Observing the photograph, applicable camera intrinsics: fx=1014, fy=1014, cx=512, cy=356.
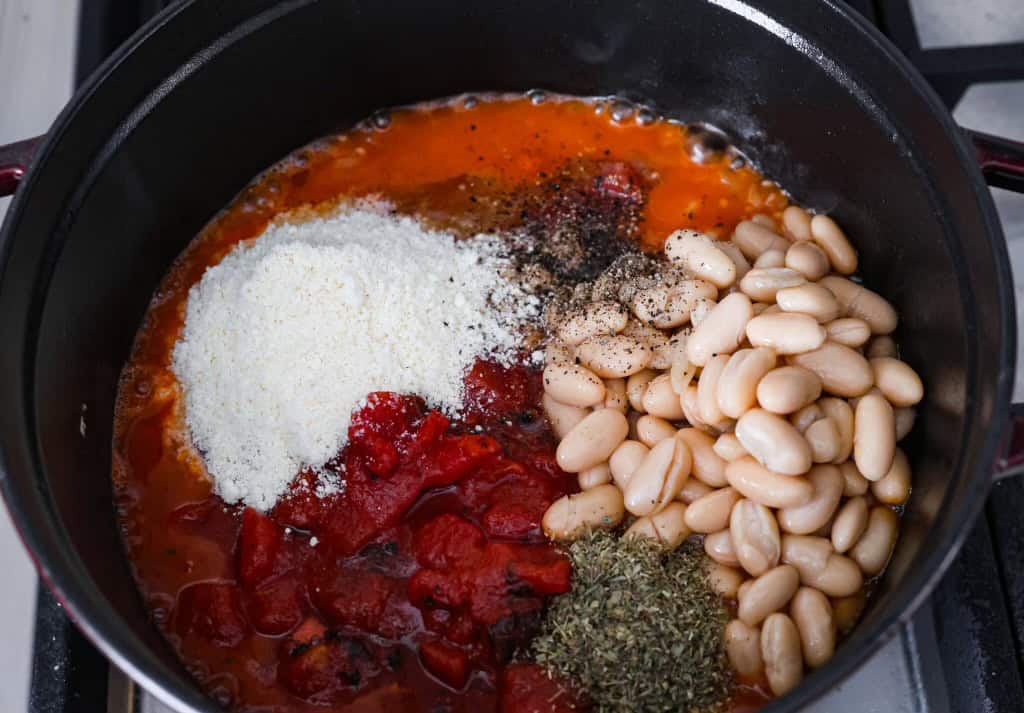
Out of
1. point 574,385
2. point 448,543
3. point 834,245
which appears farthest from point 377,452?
point 834,245

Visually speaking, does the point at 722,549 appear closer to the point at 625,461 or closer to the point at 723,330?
the point at 625,461

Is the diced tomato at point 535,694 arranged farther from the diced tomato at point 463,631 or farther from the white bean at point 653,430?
the white bean at point 653,430

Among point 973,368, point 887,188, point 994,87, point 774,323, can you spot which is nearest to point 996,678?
point 973,368

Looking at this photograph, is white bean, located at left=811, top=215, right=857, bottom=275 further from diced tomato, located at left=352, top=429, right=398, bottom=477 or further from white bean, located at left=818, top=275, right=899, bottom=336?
diced tomato, located at left=352, top=429, right=398, bottom=477

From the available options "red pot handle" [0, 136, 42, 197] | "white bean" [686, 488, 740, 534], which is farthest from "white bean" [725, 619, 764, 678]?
"red pot handle" [0, 136, 42, 197]

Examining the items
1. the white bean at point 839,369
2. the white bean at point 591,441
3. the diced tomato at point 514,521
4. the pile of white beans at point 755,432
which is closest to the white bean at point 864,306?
the pile of white beans at point 755,432
